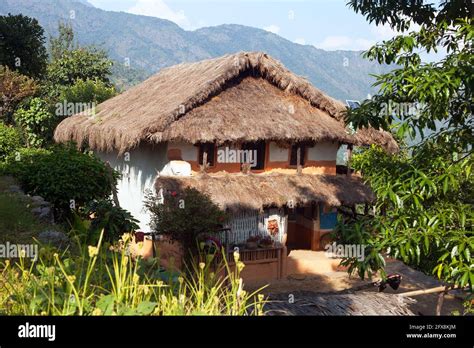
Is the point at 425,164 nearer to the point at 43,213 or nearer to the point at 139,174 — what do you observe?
the point at 43,213

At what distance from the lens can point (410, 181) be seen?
4.55 metres

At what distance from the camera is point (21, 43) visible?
78.1 ft

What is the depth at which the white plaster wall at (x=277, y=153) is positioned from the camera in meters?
14.9

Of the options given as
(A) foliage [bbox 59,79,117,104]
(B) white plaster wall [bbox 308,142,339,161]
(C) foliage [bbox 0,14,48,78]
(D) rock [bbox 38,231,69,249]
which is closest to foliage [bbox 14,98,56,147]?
(A) foliage [bbox 59,79,117,104]

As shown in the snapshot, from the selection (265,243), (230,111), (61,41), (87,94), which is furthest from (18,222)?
(61,41)

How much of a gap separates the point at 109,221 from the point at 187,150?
5324mm

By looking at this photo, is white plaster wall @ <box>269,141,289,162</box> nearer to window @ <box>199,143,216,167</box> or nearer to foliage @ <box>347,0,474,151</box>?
window @ <box>199,143,216,167</box>

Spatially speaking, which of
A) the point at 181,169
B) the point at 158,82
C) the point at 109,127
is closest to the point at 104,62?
the point at 158,82

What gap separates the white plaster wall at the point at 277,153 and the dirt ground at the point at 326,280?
298 cm

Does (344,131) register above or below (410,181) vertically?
above

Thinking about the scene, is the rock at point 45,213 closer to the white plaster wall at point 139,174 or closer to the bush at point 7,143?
the white plaster wall at point 139,174

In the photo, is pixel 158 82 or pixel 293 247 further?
pixel 158 82
